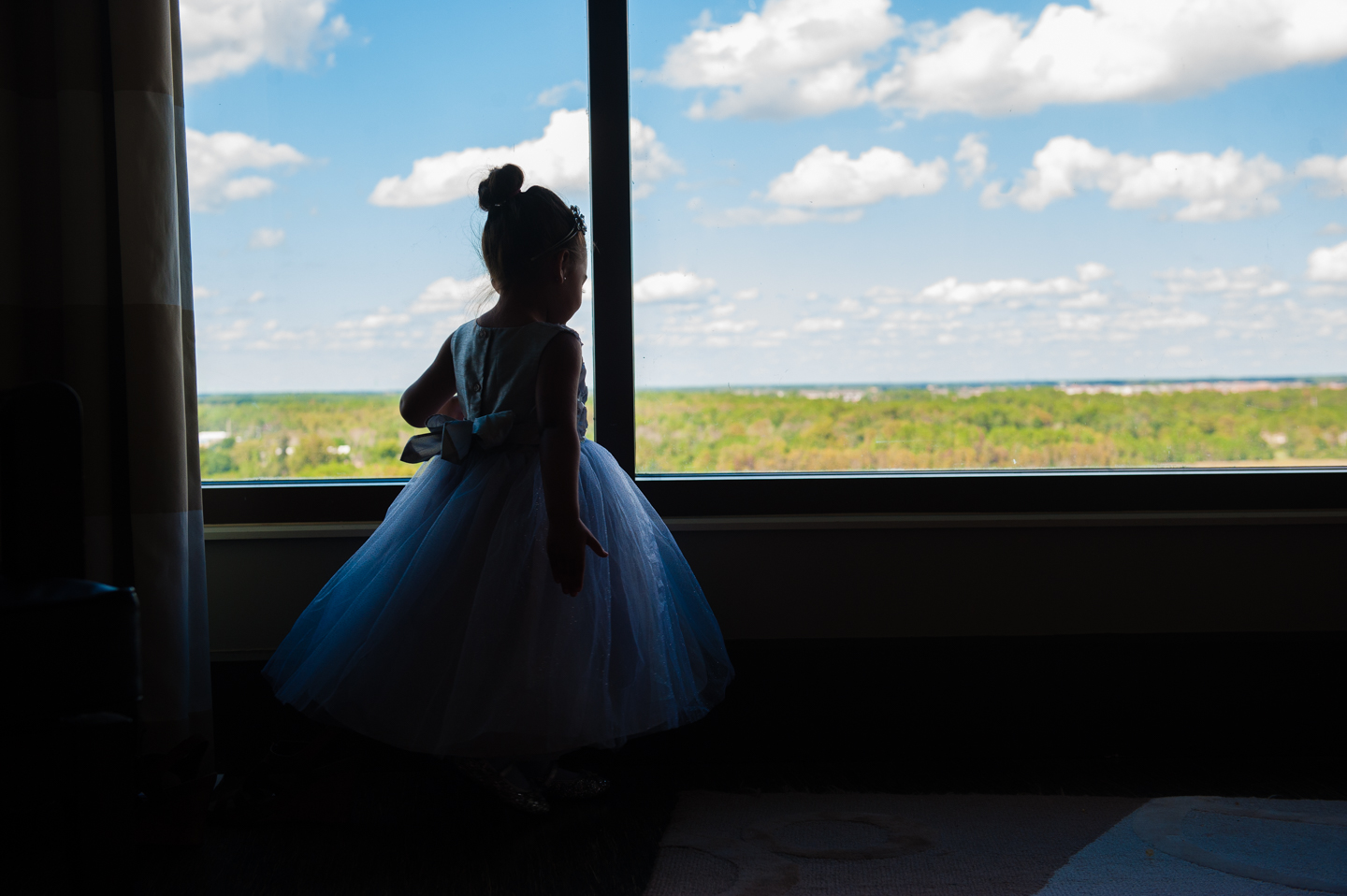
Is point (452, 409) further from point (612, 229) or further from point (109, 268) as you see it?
point (109, 268)

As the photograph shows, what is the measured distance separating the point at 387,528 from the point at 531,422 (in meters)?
0.33

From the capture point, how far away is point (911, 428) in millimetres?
1913

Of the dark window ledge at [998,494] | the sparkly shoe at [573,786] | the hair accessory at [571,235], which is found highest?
the hair accessory at [571,235]

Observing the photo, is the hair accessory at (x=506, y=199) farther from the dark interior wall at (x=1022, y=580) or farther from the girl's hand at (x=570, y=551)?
the dark interior wall at (x=1022, y=580)

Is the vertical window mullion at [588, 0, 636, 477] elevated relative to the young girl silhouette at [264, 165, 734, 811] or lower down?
elevated

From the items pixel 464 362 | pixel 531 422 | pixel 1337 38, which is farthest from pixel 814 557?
pixel 1337 38

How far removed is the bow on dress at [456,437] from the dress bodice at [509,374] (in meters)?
0.02

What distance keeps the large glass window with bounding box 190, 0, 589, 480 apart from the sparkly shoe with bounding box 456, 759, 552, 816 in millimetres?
765

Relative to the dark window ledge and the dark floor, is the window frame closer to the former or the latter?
the dark window ledge

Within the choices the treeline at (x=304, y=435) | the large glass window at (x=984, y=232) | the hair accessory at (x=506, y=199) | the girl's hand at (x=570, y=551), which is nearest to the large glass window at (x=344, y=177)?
the treeline at (x=304, y=435)

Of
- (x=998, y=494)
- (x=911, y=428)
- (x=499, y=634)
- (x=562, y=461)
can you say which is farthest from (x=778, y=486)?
(x=499, y=634)

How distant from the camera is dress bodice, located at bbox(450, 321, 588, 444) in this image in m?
1.46

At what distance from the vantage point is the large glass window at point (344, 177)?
1848mm

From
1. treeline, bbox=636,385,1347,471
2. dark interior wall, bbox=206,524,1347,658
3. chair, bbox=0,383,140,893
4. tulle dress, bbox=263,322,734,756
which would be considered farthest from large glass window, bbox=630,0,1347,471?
chair, bbox=0,383,140,893
